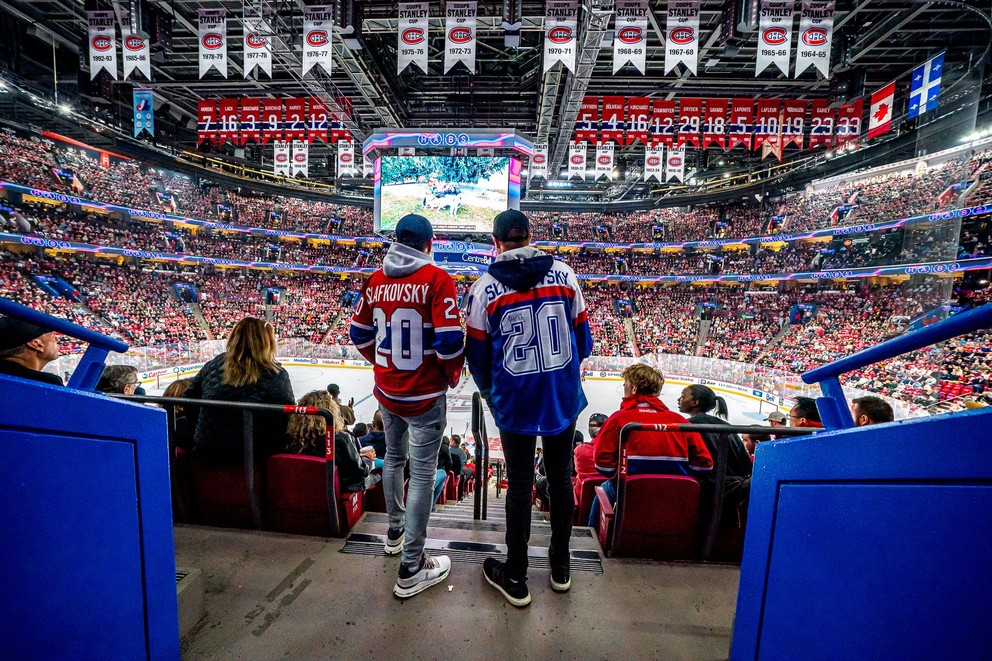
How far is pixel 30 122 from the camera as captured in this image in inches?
733

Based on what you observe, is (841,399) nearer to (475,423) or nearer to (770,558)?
(770,558)

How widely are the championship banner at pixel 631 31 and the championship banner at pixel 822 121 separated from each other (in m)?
7.67

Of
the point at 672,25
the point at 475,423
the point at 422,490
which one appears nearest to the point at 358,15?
the point at 672,25

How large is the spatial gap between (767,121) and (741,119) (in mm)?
901

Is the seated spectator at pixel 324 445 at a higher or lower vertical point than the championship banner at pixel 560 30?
lower

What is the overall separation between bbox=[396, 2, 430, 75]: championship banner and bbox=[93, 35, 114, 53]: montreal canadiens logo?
6237 mm

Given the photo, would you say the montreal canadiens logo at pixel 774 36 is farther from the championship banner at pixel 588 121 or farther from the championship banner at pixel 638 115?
the championship banner at pixel 588 121

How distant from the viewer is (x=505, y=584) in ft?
6.82

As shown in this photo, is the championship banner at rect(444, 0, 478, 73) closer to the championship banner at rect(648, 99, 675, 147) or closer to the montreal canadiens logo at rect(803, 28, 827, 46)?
the montreal canadiens logo at rect(803, 28, 827, 46)

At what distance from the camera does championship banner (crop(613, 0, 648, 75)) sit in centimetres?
733

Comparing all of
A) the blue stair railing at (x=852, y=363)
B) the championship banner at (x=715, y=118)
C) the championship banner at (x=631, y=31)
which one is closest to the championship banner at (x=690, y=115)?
the championship banner at (x=715, y=118)

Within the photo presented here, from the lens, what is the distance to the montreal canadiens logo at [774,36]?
7.26 meters

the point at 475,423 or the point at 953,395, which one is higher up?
the point at 475,423

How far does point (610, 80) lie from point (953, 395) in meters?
13.1
